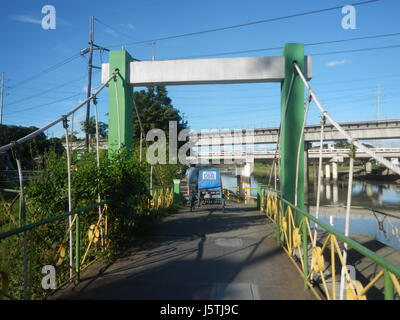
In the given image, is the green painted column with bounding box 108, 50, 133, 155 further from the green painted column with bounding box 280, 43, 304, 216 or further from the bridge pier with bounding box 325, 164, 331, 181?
the bridge pier with bounding box 325, 164, 331, 181

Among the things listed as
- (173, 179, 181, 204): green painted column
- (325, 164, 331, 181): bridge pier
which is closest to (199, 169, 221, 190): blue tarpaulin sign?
(173, 179, 181, 204): green painted column

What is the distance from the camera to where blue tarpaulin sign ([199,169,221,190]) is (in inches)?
520

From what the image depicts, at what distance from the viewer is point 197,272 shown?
14.6ft

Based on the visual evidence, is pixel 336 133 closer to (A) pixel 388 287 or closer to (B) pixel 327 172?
(A) pixel 388 287

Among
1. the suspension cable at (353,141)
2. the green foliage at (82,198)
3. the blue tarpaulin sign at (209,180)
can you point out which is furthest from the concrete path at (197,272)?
the blue tarpaulin sign at (209,180)

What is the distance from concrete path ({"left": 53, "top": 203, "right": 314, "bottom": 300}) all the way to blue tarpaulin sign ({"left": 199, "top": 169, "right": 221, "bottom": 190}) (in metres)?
6.20

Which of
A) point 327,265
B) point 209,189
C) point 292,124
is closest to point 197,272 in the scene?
point 327,265

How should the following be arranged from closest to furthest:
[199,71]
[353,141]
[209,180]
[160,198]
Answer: [353,141] → [199,71] → [160,198] → [209,180]

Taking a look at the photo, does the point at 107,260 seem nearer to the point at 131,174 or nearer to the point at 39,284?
the point at 39,284

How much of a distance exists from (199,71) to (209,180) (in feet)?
22.7

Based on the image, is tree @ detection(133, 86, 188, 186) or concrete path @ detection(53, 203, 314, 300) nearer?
concrete path @ detection(53, 203, 314, 300)

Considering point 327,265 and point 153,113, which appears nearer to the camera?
point 327,265

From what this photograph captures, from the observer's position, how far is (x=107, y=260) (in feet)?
16.0
